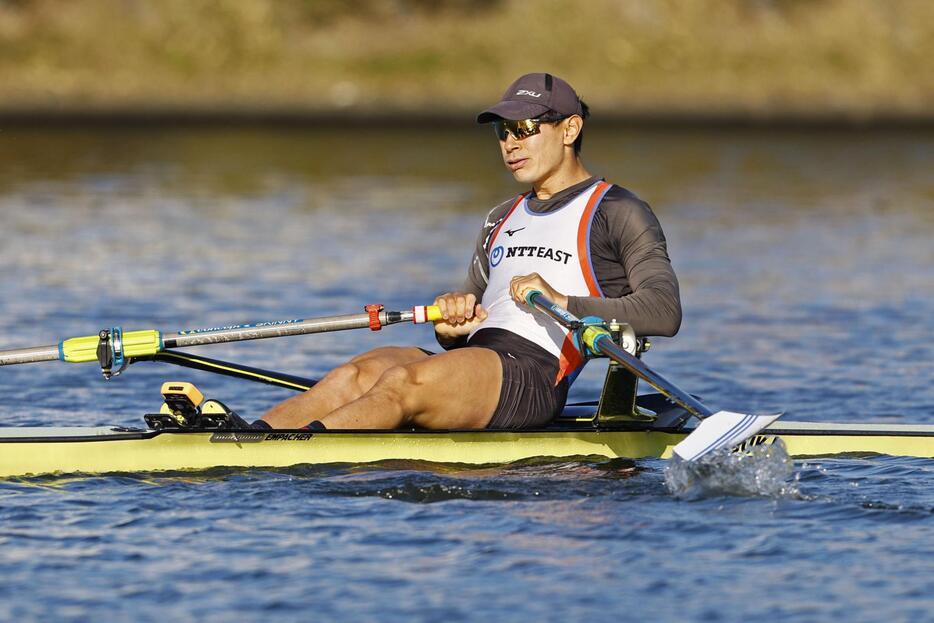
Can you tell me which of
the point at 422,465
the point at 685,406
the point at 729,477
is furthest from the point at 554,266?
the point at 729,477

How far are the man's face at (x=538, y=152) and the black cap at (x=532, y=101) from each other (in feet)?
0.36

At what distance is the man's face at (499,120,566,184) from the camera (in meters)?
9.99

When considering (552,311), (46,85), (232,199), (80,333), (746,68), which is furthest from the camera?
(746,68)

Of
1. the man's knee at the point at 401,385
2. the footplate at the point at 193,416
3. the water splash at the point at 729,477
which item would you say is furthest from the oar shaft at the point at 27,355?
the water splash at the point at 729,477

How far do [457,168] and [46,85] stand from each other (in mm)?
26785

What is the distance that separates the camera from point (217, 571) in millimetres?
7977

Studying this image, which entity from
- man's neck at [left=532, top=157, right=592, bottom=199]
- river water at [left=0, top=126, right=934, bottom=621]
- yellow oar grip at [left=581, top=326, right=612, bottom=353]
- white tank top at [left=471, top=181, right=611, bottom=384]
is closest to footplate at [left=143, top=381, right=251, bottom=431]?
river water at [left=0, top=126, right=934, bottom=621]

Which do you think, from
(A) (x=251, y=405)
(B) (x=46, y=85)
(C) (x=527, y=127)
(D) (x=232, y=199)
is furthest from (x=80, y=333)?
(B) (x=46, y=85)

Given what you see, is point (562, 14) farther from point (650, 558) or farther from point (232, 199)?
point (650, 558)

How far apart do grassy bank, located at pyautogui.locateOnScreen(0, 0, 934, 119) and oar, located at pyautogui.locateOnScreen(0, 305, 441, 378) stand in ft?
160

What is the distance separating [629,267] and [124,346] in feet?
10.3

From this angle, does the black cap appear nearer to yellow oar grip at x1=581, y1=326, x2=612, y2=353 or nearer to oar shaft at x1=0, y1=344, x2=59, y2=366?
yellow oar grip at x1=581, y1=326, x2=612, y2=353

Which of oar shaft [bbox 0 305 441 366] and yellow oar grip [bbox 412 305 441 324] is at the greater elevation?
yellow oar grip [bbox 412 305 441 324]

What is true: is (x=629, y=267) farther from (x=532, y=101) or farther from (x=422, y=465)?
(x=422, y=465)
